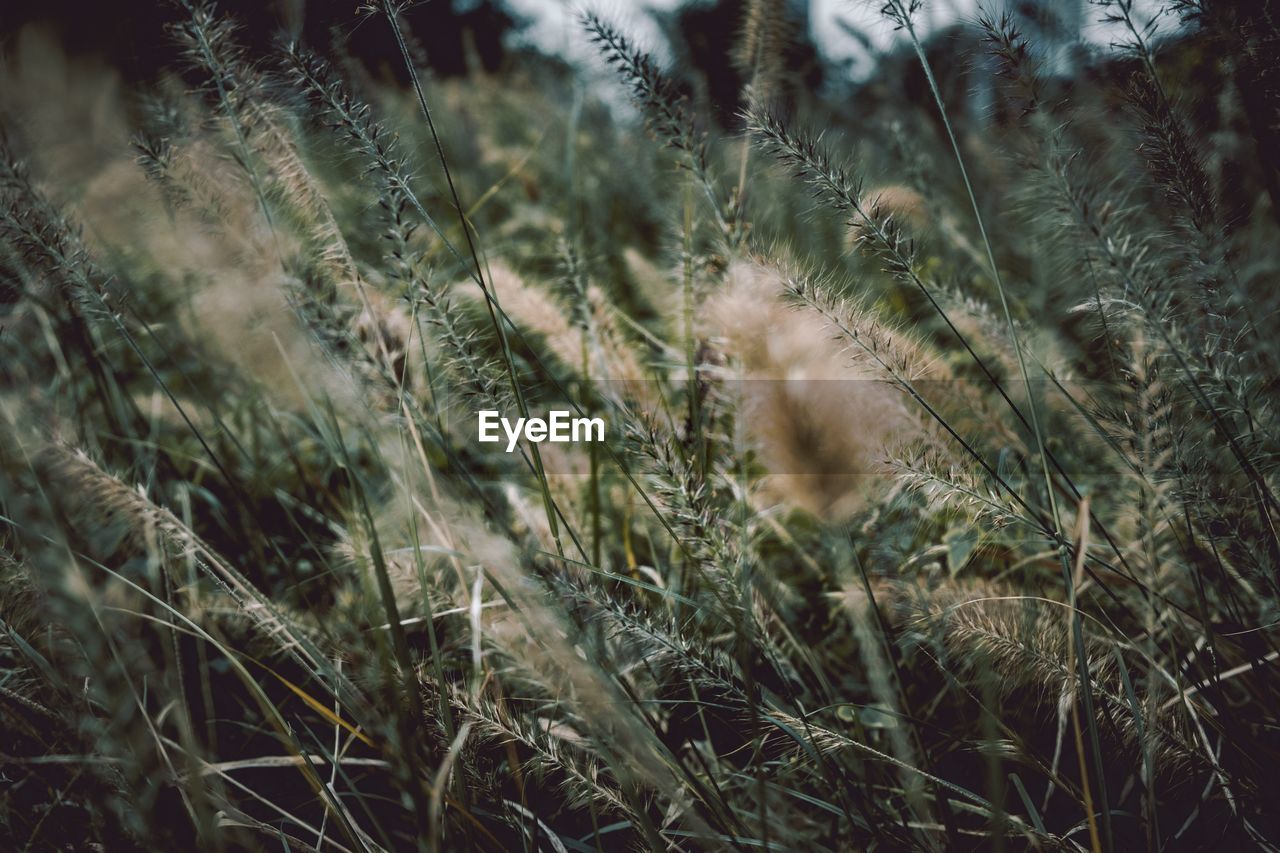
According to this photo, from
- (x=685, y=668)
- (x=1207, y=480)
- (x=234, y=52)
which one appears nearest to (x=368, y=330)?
(x=234, y=52)

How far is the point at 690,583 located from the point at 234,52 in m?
1.25

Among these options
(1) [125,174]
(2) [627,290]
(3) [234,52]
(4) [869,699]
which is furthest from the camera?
(2) [627,290]

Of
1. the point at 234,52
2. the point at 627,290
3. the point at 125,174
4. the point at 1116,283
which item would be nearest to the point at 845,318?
the point at 1116,283

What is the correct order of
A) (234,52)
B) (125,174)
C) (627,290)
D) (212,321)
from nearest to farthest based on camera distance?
(234,52) < (212,321) < (125,174) < (627,290)

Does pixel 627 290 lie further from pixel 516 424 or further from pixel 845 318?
pixel 845 318

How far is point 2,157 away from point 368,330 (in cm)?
68

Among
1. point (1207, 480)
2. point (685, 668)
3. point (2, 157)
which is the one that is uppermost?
point (2, 157)

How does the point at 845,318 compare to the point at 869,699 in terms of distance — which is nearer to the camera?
the point at 845,318

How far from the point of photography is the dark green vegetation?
84 centimetres

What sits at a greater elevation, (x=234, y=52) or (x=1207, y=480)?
(x=234, y=52)

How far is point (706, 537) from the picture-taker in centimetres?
89

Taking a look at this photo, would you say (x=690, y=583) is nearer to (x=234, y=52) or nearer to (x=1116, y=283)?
(x=1116, y=283)

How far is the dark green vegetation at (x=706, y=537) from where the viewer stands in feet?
2.77

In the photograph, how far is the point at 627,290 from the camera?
2705mm
